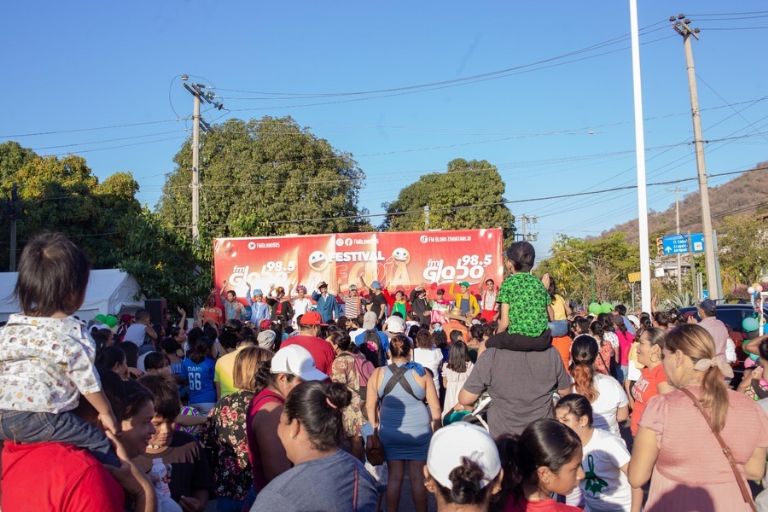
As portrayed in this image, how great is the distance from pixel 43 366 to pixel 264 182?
39888 mm

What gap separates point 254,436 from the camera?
4.54 meters

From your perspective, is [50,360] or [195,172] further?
[195,172]

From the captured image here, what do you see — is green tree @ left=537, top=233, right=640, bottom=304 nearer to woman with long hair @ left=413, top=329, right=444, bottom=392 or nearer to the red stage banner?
the red stage banner

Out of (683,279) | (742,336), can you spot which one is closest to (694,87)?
(742,336)

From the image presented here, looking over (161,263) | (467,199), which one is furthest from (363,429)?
(467,199)

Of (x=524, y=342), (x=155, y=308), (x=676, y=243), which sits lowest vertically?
(x=524, y=342)

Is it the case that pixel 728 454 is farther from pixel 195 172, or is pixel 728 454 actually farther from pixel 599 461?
pixel 195 172

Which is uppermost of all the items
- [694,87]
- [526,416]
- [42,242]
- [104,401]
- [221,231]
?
[694,87]

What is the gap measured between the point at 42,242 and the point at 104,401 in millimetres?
672

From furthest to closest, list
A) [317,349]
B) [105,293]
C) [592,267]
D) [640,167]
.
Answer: [592,267], [105,293], [640,167], [317,349]

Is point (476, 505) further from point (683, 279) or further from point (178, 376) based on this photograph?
point (683, 279)

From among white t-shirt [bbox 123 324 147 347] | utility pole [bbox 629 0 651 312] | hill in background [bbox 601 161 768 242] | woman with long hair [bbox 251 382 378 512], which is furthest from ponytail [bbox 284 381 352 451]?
hill in background [bbox 601 161 768 242]

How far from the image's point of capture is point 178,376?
8.05 m

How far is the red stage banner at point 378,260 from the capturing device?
25.0 metres
